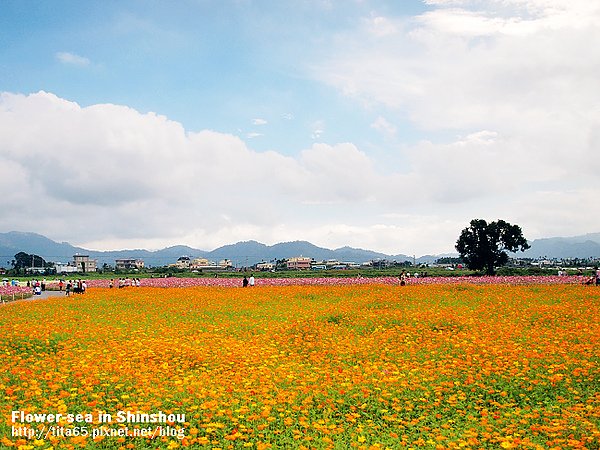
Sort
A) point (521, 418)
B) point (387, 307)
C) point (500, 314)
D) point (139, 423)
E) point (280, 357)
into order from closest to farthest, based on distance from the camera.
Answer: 1. point (139, 423)
2. point (521, 418)
3. point (280, 357)
4. point (500, 314)
5. point (387, 307)

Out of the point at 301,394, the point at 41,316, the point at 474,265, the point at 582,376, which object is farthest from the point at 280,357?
the point at 474,265

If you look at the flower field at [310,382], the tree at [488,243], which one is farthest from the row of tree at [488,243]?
the flower field at [310,382]

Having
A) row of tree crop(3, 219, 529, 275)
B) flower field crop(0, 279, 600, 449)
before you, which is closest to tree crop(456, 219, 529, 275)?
row of tree crop(3, 219, 529, 275)

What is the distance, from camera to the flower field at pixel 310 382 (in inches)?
310

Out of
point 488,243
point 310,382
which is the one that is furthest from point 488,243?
point 310,382

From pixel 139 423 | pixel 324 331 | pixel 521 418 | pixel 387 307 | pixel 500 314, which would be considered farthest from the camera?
pixel 387 307

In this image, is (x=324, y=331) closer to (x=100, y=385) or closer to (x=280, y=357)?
(x=280, y=357)

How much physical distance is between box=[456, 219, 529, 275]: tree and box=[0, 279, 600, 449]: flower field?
52.7 metres

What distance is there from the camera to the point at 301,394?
9.98 m

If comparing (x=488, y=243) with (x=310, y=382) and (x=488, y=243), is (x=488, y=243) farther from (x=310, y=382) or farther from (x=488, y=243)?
(x=310, y=382)

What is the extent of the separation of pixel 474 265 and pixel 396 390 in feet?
217

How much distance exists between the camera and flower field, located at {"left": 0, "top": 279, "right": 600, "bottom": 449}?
7.87 m

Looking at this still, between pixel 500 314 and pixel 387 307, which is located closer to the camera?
pixel 500 314

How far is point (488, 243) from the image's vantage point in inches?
2803
